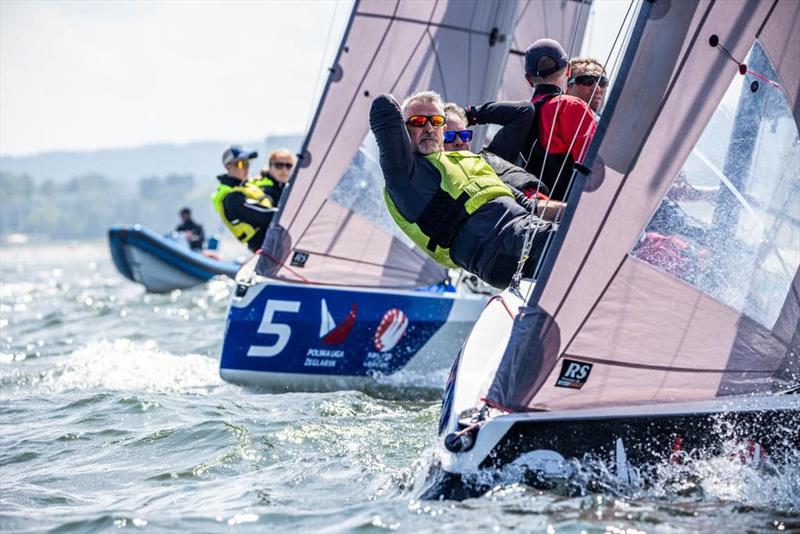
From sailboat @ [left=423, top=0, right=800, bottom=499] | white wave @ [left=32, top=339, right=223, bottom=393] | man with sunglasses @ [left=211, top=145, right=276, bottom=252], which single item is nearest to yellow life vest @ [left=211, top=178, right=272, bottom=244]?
man with sunglasses @ [left=211, top=145, right=276, bottom=252]

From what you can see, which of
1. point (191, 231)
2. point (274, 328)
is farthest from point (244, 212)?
point (191, 231)

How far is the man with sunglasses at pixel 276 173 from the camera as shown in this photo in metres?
9.07

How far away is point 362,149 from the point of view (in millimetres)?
7609

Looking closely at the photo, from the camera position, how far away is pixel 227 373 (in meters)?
6.91

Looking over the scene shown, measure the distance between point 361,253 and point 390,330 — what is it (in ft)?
2.44

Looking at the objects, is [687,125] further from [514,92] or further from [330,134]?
[514,92]

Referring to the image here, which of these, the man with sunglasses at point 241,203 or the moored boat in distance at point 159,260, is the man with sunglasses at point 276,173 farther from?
the moored boat in distance at point 159,260

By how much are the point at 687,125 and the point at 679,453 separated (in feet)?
3.39

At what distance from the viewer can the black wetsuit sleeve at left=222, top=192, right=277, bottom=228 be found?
8.63 m

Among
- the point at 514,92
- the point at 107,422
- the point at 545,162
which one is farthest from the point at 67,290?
the point at 545,162

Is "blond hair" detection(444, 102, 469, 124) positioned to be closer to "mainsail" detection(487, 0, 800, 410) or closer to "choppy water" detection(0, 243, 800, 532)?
"mainsail" detection(487, 0, 800, 410)

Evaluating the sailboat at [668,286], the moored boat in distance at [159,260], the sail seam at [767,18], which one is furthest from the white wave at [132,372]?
the moored boat in distance at [159,260]

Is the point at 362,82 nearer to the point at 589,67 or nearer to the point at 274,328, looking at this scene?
the point at 274,328

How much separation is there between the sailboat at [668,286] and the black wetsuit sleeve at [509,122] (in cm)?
112
